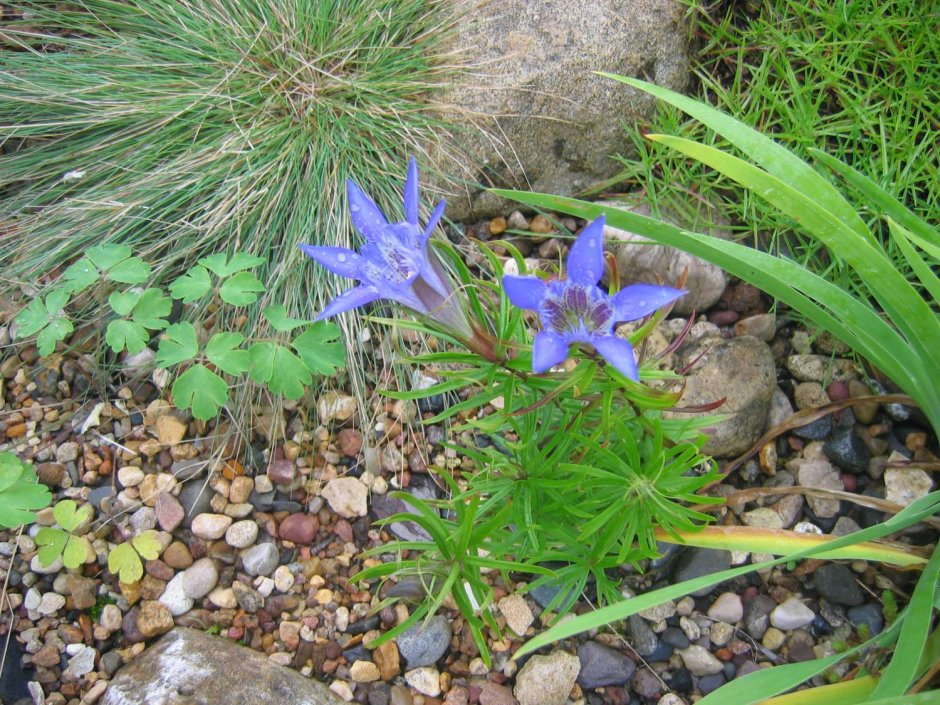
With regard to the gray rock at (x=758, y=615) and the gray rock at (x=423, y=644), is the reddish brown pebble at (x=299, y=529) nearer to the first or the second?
the gray rock at (x=423, y=644)

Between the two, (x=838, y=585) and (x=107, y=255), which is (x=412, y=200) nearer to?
(x=107, y=255)

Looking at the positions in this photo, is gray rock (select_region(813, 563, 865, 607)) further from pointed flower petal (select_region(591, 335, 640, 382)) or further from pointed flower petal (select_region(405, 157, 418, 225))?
pointed flower petal (select_region(405, 157, 418, 225))

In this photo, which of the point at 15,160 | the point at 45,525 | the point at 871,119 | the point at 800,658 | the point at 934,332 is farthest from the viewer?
the point at 15,160

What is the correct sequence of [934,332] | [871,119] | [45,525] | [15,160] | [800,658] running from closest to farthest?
[934,332] < [800,658] < [45,525] < [871,119] < [15,160]

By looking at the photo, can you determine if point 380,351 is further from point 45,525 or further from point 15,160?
point 15,160

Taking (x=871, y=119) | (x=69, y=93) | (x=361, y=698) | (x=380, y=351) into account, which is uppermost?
(x=69, y=93)

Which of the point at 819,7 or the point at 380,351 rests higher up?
the point at 819,7

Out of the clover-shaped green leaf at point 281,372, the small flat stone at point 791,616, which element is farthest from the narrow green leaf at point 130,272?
the small flat stone at point 791,616

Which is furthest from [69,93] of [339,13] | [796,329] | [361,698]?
[796,329]

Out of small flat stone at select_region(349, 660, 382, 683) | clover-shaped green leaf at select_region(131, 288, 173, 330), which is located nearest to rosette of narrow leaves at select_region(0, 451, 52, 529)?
clover-shaped green leaf at select_region(131, 288, 173, 330)
